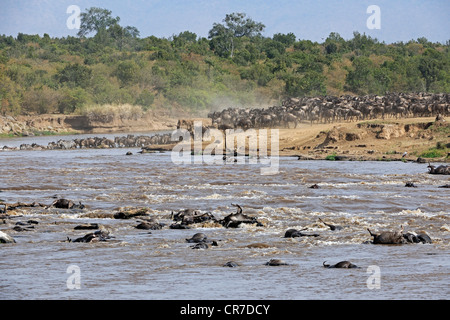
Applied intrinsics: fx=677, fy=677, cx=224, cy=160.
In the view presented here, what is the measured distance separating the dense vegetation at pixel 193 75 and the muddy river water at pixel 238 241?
55863 millimetres

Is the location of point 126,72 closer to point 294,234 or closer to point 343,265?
point 294,234

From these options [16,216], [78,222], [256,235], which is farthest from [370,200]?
[16,216]

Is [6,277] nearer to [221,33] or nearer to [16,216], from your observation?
[16,216]

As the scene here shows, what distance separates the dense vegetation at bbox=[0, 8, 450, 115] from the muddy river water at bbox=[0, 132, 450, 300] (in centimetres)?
5586

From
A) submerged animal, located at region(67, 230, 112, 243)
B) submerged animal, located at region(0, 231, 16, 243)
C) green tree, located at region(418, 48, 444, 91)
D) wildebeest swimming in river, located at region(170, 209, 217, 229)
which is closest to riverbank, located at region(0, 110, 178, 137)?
green tree, located at region(418, 48, 444, 91)

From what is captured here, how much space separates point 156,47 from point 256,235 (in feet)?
364

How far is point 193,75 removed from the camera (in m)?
102

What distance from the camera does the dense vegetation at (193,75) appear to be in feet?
277

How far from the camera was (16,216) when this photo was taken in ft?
60.0

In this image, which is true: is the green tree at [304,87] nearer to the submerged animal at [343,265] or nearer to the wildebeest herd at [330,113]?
the wildebeest herd at [330,113]

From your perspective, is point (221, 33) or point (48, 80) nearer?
point (48, 80)

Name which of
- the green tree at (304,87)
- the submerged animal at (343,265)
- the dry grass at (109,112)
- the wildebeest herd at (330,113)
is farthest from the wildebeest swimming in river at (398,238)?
the green tree at (304,87)

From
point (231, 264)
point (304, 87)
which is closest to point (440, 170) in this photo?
point (231, 264)

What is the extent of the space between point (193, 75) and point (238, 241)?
293 feet
